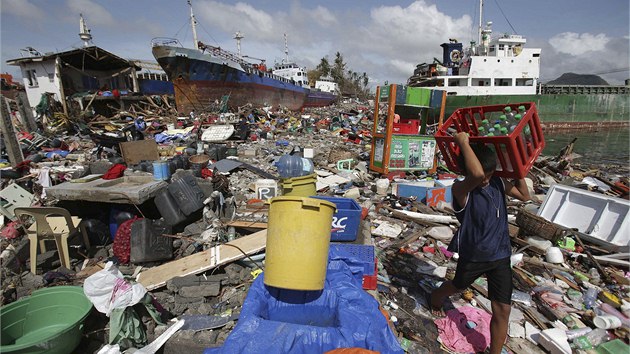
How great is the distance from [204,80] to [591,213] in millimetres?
19352

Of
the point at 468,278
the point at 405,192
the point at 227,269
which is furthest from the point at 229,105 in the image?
the point at 468,278

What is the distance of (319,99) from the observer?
37.0 meters

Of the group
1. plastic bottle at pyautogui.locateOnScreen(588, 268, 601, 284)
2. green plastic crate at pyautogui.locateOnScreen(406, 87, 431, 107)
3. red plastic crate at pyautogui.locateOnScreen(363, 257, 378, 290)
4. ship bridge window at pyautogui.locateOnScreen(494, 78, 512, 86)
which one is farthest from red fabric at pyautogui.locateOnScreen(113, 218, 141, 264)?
ship bridge window at pyautogui.locateOnScreen(494, 78, 512, 86)

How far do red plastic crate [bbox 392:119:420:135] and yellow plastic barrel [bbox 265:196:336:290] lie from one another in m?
6.01

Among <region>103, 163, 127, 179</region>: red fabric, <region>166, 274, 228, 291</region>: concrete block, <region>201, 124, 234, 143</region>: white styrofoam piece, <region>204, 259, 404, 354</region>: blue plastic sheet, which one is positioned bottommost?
<region>166, 274, 228, 291</region>: concrete block

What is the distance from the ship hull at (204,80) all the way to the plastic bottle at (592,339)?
64.7 feet

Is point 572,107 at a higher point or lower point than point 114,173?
higher

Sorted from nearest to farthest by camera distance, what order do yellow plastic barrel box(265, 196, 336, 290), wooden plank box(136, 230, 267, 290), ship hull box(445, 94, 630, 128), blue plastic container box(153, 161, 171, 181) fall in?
yellow plastic barrel box(265, 196, 336, 290), wooden plank box(136, 230, 267, 290), blue plastic container box(153, 161, 171, 181), ship hull box(445, 94, 630, 128)

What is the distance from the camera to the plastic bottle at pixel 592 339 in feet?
8.27

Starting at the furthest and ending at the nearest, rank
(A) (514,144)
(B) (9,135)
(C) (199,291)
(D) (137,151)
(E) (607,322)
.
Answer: (D) (137,151) → (B) (9,135) → (C) (199,291) → (E) (607,322) → (A) (514,144)

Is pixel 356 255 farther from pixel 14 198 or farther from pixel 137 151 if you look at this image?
pixel 137 151

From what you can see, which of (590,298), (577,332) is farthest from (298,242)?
(590,298)

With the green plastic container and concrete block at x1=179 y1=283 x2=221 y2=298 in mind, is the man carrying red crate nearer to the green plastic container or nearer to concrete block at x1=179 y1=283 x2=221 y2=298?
concrete block at x1=179 y1=283 x2=221 y2=298

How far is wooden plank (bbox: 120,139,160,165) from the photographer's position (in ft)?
26.0
